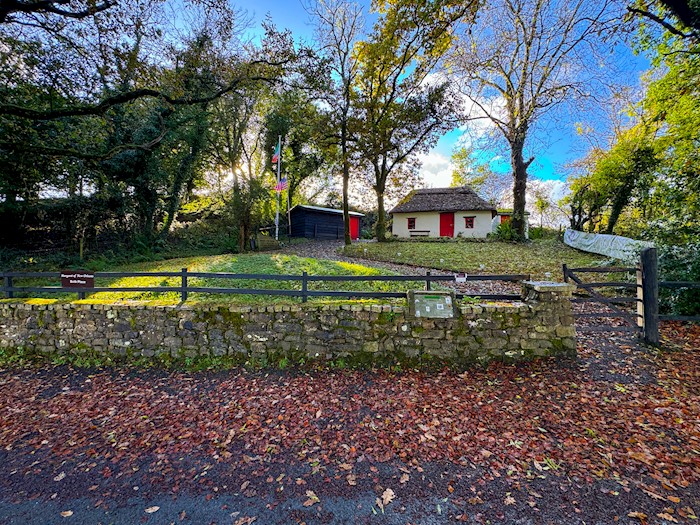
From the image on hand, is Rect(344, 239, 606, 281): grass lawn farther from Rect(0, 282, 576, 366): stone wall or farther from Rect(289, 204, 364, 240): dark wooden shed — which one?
Rect(289, 204, 364, 240): dark wooden shed

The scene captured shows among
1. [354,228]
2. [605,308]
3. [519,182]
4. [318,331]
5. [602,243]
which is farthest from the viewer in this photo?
[354,228]

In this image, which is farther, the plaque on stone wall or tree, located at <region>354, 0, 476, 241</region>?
tree, located at <region>354, 0, 476, 241</region>

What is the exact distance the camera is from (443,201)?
77.0 ft

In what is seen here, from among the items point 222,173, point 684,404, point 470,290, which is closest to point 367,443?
point 684,404

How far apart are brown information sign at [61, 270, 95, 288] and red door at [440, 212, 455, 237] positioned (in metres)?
21.4

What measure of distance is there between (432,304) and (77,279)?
6369 millimetres

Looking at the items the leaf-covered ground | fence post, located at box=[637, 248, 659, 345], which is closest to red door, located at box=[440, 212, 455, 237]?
fence post, located at box=[637, 248, 659, 345]

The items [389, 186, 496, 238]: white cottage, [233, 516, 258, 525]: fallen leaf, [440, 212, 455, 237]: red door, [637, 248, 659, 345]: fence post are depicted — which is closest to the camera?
[233, 516, 258, 525]: fallen leaf

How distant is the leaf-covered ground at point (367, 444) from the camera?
2.43 m

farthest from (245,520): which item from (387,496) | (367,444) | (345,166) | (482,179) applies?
(482,179)

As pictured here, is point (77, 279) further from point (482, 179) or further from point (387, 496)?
point (482, 179)

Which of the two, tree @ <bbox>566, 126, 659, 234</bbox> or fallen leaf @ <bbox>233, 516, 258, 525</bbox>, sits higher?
tree @ <bbox>566, 126, 659, 234</bbox>

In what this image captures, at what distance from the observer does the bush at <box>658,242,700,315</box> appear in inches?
226

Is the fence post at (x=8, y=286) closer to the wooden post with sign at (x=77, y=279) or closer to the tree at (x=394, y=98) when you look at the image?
the wooden post with sign at (x=77, y=279)
